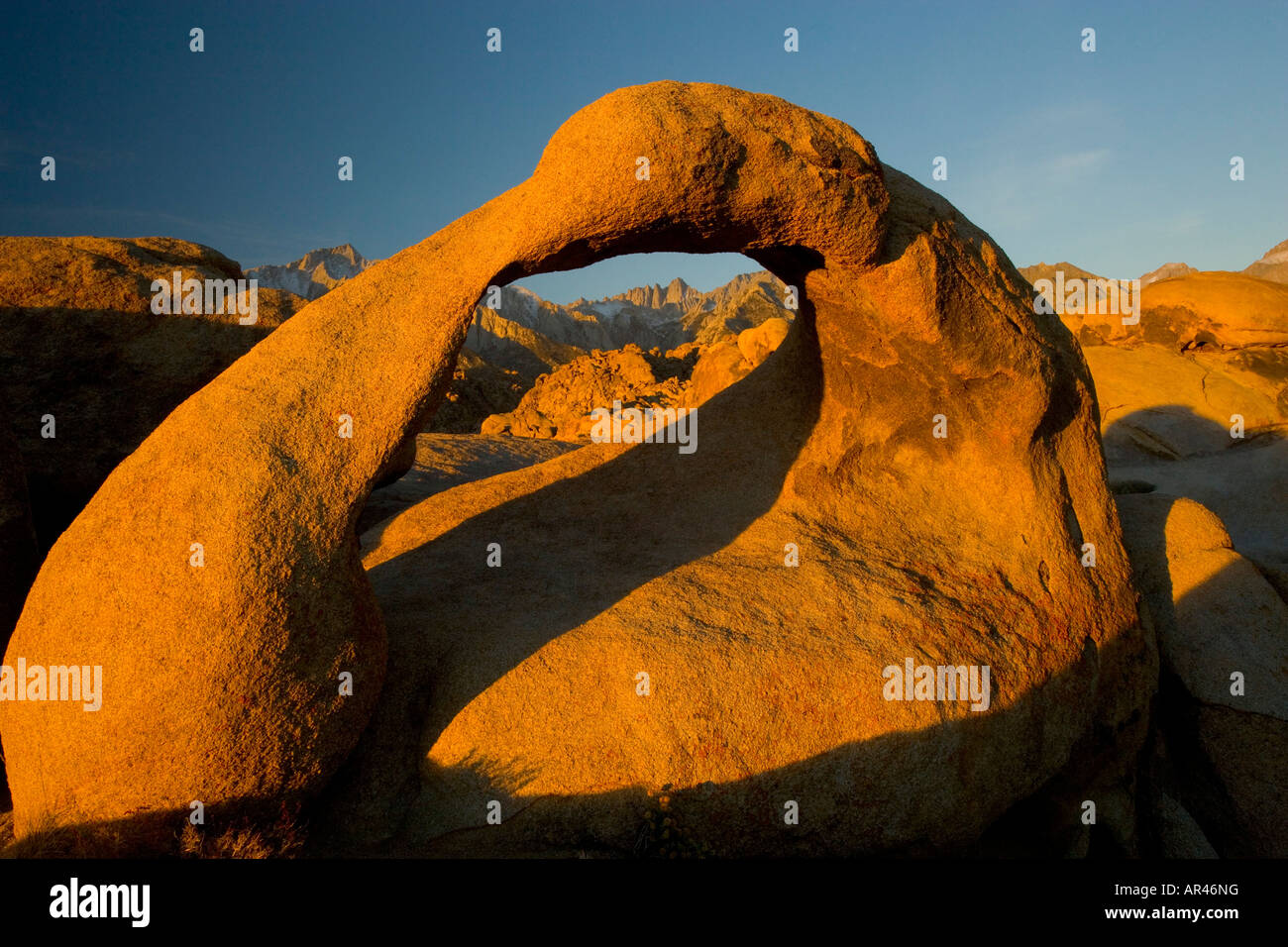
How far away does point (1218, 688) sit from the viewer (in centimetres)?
473

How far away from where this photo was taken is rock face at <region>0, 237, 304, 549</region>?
4.20m

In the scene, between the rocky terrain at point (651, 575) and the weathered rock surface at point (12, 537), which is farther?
the weathered rock surface at point (12, 537)

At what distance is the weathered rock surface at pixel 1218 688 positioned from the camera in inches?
180

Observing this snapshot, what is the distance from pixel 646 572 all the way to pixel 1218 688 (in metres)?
3.45

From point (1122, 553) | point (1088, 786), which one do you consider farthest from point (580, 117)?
point (1088, 786)

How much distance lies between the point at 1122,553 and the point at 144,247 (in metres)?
6.00

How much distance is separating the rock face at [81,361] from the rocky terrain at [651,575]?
0.07 ft

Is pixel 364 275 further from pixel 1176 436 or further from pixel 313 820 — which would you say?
pixel 1176 436

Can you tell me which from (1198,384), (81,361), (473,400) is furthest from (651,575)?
→ (473,400)

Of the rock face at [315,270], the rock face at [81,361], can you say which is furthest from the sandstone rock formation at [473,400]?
the rock face at [315,270]

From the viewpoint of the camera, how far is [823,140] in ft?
11.7

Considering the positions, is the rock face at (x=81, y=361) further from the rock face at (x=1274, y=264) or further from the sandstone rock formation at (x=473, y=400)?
the rock face at (x=1274, y=264)

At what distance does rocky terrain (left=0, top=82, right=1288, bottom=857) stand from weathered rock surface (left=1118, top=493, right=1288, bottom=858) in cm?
2

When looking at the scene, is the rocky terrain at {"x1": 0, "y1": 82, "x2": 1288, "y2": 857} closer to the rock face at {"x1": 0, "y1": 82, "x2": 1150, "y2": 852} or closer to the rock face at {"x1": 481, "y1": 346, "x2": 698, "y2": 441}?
the rock face at {"x1": 0, "y1": 82, "x2": 1150, "y2": 852}
